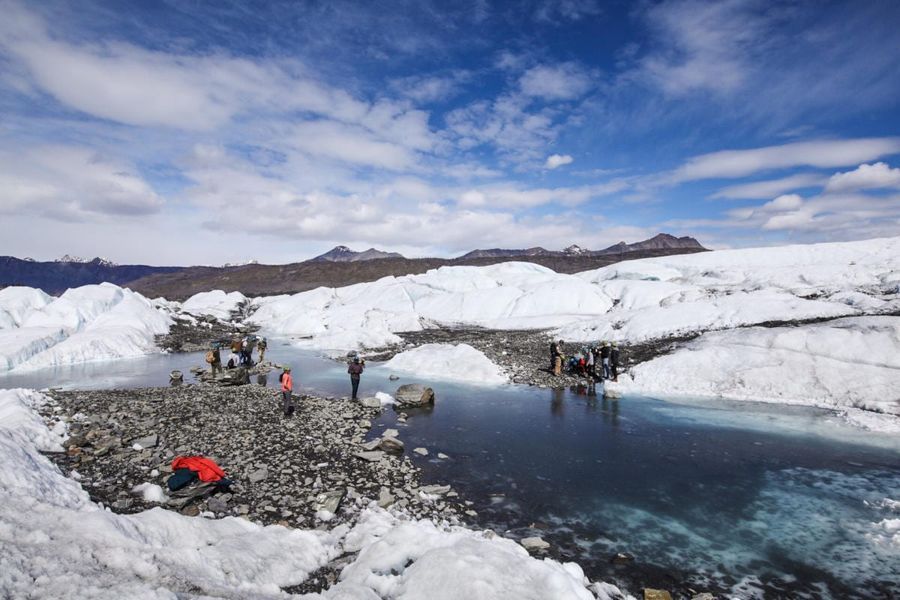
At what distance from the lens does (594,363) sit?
83.2 ft

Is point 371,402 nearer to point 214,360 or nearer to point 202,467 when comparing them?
point 202,467

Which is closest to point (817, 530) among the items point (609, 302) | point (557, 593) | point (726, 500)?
point (726, 500)

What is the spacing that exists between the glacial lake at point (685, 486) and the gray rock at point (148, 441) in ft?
20.6

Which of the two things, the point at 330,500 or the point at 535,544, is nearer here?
the point at 535,544

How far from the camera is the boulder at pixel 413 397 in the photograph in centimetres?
1902

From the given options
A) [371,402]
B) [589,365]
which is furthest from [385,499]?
[589,365]

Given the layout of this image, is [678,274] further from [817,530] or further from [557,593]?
[557,593]

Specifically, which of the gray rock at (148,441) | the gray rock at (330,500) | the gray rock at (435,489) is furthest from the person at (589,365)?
the gray rock at (148,441)

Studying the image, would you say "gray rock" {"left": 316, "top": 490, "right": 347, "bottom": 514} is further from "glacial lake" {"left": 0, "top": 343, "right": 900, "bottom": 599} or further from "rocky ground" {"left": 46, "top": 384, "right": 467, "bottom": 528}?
"glacial lake" {"left": 0, "top": 343, "right": 900, "bottom": 599}

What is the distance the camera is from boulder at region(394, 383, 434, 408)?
749 inches

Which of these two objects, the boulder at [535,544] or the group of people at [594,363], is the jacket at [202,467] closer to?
the boulder at [535,544]

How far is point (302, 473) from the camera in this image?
441 inches

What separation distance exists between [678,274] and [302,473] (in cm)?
6132

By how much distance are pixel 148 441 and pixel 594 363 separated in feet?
67.8
